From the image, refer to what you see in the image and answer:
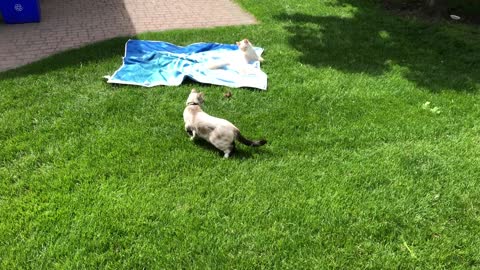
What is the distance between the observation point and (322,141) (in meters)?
4.61

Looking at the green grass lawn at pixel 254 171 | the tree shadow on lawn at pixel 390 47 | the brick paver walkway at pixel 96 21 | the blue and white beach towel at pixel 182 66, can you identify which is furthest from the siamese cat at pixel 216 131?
the brick paver walkway at pixel 96 21

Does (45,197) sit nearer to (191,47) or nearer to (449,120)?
(191,47)

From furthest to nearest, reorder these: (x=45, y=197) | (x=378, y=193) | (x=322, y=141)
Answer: (x=322, y=141), (x=378, y=193), (x=45, y=197)

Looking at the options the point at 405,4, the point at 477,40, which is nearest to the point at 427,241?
the point at 477,40

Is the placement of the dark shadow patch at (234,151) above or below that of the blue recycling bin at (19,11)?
below

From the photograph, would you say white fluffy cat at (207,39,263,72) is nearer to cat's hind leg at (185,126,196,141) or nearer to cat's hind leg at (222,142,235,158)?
cat's hind leg at (185,126,196,141)

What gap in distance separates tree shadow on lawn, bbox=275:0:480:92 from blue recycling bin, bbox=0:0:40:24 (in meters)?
4.65

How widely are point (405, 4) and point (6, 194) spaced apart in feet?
28.3

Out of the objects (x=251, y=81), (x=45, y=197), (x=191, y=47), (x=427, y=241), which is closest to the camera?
(x=427, y=241)

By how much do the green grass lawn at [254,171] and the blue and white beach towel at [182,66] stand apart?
7.9 inches

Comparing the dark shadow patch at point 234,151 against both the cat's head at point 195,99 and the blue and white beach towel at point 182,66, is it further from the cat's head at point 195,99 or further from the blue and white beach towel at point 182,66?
the blue and white beach towel at point 182,66

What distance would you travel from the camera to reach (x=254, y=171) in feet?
13.4

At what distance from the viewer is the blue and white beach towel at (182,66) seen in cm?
575

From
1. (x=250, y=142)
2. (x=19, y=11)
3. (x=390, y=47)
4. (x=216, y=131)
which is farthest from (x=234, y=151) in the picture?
(x=19, y=11)
